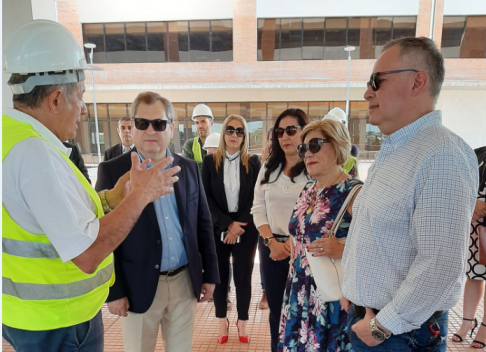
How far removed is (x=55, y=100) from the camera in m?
1.09

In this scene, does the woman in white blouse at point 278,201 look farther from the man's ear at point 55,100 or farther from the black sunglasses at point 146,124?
the man's ear at point 55,100

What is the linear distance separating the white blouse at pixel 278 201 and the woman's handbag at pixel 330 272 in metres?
0.61

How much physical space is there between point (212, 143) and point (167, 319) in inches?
84.0

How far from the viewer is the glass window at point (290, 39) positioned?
11.0 metres

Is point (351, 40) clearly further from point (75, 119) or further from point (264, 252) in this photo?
point (75, 119)

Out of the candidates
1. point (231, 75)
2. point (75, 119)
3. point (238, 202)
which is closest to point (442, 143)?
point (75, 119)

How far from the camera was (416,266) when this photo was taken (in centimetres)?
101

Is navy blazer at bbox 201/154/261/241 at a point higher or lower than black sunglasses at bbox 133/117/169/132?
lower

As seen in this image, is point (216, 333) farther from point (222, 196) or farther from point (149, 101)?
point (149, 101)

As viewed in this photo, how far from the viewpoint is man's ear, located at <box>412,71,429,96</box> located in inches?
43.1

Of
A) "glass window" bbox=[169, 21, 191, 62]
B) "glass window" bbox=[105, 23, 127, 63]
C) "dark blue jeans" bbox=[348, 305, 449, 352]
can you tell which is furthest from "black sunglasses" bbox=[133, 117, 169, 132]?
"glass window" bbox=[105, 23, 127, 63]

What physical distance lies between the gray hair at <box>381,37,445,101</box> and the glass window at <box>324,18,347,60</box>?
10978mm

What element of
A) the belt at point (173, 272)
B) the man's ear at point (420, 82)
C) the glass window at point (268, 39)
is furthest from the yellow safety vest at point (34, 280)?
the glass window at point (268, 39)

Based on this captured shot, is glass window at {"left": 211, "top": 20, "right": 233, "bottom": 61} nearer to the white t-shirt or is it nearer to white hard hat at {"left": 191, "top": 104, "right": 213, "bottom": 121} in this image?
white hard hat at {"left": 191, "top": 104, "right": 213, "bottom": 121}
